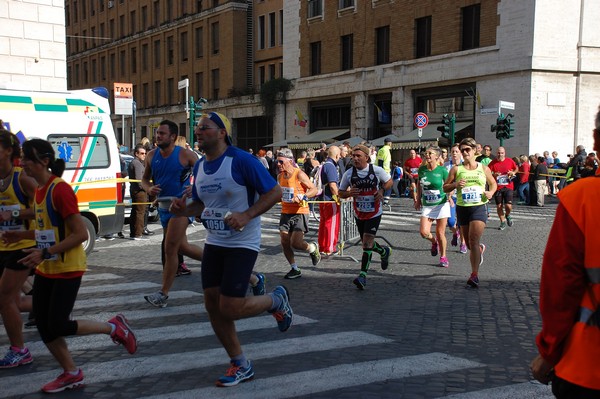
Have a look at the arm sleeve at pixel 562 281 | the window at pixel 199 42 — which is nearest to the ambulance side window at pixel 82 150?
the arm sleeve at pixel 562 281

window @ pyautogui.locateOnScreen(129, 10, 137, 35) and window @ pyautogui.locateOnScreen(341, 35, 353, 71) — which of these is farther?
window @ pyautogui.locateOnScreen(129, 10, 137, 35)

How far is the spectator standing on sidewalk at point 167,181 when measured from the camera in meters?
7.49

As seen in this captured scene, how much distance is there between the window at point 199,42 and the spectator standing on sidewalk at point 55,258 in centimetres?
4776

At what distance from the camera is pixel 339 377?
16.3ft

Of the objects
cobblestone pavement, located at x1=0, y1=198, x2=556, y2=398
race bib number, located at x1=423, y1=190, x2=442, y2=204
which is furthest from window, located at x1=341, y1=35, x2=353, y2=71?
cobblestone pavement, located at x1=0, y1=198, x2=556, y2=398

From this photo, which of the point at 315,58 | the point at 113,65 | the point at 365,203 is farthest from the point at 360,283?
the point at 113,65

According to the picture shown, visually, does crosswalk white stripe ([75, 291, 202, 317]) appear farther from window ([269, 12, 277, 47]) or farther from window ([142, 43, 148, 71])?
window ([142, 43, 148, 71])

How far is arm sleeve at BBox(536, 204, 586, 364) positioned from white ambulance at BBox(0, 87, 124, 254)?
9460 millimetres

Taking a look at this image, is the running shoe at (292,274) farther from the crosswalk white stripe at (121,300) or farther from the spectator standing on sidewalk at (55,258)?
the spectator standing on sidewalk at (55,258)

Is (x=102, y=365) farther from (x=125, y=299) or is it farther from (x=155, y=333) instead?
(x=125, y=299)

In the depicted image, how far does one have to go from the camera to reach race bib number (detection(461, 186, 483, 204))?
29.0 ft

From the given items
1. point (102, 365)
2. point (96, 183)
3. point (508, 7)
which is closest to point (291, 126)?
point (508, 7)

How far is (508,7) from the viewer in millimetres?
27703

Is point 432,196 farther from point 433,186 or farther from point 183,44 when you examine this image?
point 183,44
